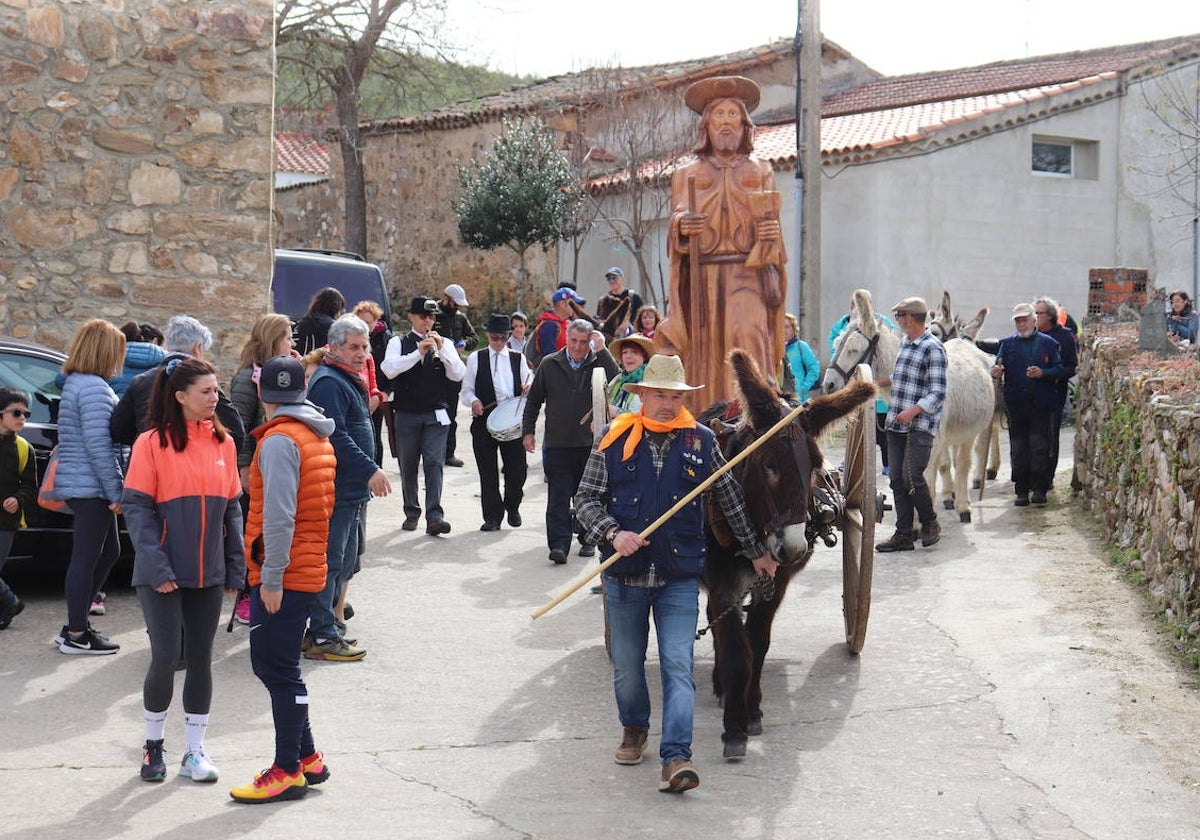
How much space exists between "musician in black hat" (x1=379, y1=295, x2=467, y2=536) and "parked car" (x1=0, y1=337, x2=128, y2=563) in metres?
3.28

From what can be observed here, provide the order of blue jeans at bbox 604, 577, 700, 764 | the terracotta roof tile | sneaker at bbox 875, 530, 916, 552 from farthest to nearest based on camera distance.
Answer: the terracotta roof tile < sneaker at bbox 875, 530, 916, 552 < blue jeans at bbox 604, 577, 700, 764

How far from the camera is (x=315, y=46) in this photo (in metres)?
29.3

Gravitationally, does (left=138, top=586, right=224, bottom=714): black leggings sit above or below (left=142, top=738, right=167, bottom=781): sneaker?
above

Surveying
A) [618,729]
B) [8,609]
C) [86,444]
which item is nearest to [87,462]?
[86,444]

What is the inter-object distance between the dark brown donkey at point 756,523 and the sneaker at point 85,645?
364 cm

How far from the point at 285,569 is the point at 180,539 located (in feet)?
1.71

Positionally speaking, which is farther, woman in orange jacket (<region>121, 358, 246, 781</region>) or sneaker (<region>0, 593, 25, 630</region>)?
sneaker (<region>0, 593, 25, 630</region>)

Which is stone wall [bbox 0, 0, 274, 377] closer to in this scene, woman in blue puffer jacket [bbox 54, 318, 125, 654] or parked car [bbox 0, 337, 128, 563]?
parked car [bbox 0, 337, 128, 563]

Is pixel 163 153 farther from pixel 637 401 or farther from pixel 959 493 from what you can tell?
pixel 959 493

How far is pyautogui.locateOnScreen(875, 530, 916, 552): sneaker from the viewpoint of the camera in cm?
1186

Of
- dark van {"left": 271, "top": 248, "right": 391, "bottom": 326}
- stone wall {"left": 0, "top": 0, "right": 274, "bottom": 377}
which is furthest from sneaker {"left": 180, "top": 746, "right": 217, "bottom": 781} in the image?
dark van {"left": 271, "top": 248, "right": 391, "bottom": 326}

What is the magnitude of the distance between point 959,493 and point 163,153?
7.51m

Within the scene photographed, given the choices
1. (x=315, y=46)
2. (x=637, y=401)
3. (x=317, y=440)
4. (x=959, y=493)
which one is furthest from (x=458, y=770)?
(x=315, y=46)

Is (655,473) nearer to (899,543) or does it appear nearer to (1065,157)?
(899,543)
